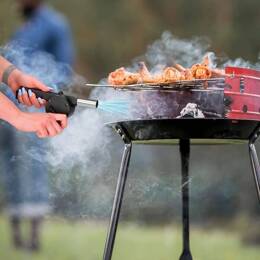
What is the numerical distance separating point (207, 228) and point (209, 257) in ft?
1.60

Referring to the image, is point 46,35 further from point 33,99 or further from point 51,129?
point 51,129

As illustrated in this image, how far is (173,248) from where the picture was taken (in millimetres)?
3990

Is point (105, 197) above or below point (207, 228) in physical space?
below

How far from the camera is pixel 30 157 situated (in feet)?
10.1

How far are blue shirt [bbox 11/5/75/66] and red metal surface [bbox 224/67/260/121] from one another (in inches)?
55.0

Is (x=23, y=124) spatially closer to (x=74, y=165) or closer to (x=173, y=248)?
(x=74, y=165)

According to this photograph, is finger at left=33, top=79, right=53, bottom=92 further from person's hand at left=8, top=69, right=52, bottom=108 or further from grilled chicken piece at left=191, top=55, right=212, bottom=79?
grilled chicken piece at left=191, top=55, right=212, bottom=79

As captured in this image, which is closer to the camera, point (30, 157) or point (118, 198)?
point (118, 198)

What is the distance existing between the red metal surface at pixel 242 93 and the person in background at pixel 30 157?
86 cm

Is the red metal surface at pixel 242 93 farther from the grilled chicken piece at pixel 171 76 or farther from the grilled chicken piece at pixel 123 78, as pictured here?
the grilled chicken piece at pixel 123 78

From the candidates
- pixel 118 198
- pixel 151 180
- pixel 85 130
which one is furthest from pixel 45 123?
pixel 151 180

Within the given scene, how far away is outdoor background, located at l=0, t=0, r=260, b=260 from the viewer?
3.18m

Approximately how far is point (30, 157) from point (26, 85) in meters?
0.56

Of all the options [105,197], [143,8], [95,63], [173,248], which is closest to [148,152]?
[173,248]
